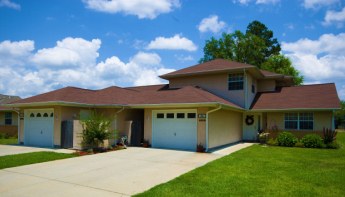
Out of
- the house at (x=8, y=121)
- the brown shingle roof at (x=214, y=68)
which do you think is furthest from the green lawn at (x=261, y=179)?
the house at (x=8, y=121)

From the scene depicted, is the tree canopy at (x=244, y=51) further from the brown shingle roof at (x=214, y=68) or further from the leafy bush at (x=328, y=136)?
the leafy bush at (x=328, y=136)

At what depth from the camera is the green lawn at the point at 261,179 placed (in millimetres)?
6621

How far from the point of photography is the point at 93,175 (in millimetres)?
8406

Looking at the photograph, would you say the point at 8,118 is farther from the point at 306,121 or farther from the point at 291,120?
the point at 306,121

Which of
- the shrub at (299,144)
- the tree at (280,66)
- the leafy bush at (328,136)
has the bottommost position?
the shrub at (299,144)

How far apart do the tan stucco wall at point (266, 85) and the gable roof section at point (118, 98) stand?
7167 mm

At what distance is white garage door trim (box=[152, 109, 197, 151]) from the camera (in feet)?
49.0

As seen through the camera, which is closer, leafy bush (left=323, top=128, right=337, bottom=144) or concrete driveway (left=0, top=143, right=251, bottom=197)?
concrete driveway (left=0, top=143, right=251, bottom=197)

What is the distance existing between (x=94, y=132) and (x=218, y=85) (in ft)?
32.8

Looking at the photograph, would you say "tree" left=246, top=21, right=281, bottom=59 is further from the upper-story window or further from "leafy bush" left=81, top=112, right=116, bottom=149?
"leafy bush" left=81, top=112, right=116, bottom=149

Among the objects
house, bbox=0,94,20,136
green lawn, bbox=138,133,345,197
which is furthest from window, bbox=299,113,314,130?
house, bbox=0,94,20,136

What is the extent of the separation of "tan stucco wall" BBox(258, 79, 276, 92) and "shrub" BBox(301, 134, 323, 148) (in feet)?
23.1

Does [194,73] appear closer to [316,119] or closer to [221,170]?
[316,119]

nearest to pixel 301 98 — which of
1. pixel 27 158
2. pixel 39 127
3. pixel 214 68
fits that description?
pixel 214 68
